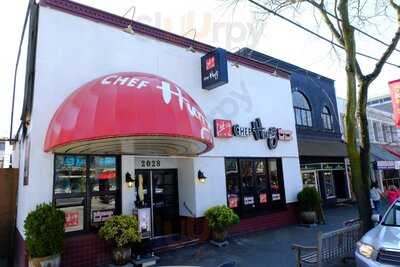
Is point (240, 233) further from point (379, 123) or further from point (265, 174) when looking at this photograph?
point (379, 123)

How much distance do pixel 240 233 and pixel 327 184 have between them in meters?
9.89

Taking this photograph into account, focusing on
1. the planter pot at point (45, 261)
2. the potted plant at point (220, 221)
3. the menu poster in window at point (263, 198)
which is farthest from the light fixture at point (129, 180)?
the menu poster in window at point (263, 198)

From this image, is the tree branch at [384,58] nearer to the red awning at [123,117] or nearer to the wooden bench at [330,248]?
the wooden bench at [330,248]

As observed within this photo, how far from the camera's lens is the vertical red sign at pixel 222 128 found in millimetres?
11195

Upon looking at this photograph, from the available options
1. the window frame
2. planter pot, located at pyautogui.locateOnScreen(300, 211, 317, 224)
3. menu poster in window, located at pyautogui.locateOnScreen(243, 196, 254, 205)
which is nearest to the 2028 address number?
menu poster in window, located at pyautogui.locateOnScreen(243, 196, 254, 205)

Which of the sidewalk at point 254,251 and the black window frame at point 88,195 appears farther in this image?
→ the sidewalk at point 254,251

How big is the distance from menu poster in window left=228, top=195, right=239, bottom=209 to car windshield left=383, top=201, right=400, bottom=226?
18.3 ft

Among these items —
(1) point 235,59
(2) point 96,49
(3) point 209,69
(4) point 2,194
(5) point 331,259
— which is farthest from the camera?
(1) point 235,59

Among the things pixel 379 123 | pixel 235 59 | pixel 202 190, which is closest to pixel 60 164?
pixel 202 190

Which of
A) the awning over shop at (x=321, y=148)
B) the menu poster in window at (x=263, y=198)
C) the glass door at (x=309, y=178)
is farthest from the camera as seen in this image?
the glass door at (x=309, y=178)

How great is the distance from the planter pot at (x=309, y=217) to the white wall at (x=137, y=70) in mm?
1233

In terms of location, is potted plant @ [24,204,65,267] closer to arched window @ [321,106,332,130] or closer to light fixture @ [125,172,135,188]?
light fixture @ [125,172,135,188]

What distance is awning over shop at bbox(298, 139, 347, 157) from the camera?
16156mm

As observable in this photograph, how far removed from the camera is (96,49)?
9.04 metres
